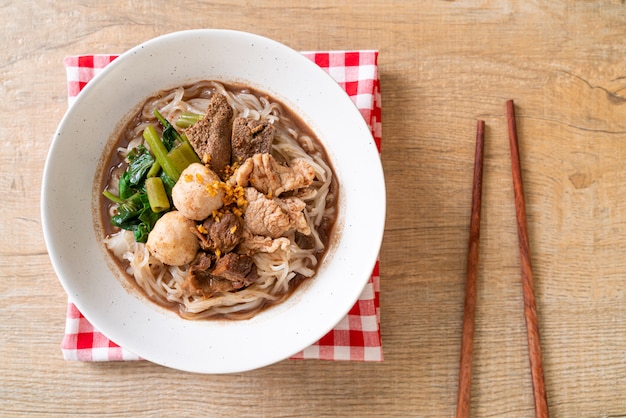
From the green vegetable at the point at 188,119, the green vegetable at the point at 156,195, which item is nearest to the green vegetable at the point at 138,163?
the green vegetable at the point at 156,195

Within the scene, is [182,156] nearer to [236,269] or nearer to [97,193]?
[97,193]

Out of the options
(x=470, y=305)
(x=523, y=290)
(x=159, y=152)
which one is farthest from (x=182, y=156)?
(x=523, y=290)

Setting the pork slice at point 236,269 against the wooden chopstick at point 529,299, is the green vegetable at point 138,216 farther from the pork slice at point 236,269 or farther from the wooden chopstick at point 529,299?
the wooden chopstick at point 529,299

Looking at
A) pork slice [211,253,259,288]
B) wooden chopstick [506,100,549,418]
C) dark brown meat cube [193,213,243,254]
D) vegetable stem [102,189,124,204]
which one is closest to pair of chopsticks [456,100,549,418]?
wooden chopstick [506,100,549,418]

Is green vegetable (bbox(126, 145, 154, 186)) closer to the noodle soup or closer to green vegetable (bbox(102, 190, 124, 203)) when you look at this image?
the noodle soup

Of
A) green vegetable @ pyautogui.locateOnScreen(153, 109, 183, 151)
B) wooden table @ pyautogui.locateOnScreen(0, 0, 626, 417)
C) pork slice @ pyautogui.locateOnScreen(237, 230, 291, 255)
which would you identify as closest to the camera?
pork slice @ pyautogui.locateOnScreen(237, 230, 291, 255)

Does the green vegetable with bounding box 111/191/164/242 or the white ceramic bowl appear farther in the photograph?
the green vegetable with bounding box 111/191/164/242

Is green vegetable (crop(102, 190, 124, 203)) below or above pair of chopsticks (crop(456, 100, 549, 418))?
above

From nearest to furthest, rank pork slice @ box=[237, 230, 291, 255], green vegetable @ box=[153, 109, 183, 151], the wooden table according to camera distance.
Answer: pork slice @ box=[237, 230, 291, 255], green vegetable @ box=[153, 109, 183, 151], the wooden table
